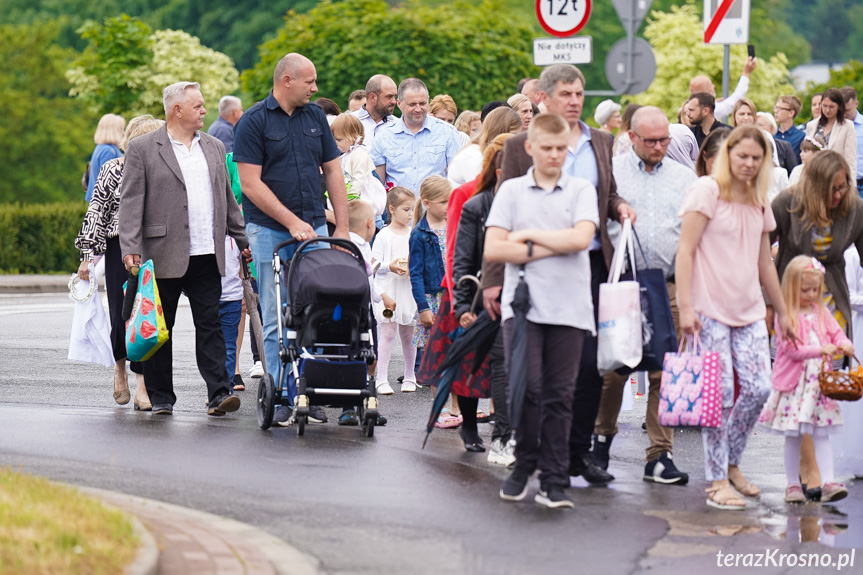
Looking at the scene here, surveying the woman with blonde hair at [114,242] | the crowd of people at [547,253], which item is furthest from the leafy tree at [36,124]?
the woman with blonde hair at [114,242]

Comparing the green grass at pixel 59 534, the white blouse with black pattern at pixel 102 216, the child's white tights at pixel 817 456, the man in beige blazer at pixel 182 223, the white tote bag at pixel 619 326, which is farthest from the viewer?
the white blouse with black pattern at pixel 102 216

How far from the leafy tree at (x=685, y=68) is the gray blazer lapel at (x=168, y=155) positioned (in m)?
41.3

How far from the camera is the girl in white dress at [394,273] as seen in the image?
12.0 meters

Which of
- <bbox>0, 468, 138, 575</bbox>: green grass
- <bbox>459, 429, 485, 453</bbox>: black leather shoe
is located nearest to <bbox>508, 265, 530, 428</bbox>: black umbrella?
<bbox>459, 429, 485, 453</bbox>: black leather shoe

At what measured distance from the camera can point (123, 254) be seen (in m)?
10.3

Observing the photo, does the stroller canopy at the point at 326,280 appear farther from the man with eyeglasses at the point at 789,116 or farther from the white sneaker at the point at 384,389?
the man with eyeglasses at the point at 789,116

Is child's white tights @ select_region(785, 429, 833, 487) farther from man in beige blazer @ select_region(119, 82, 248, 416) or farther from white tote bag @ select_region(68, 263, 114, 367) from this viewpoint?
white tote bag @ select_region(68, 263, 114, 367)

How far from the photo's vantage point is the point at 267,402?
9859 millimetres

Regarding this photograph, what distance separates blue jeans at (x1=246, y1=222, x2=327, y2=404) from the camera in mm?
10172

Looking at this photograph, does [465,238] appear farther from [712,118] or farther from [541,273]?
[712,118]

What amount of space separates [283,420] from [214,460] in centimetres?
144

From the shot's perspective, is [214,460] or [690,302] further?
[214,460]

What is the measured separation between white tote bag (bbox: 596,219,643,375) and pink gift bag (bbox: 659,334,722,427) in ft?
0.77

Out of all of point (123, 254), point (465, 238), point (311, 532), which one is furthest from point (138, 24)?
point (311, 532)
